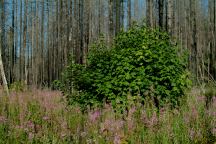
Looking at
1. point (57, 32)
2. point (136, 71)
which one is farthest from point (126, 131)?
point (57, 32)

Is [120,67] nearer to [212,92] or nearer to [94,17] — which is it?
[212,92]

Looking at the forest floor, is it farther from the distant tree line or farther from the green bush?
the distant tree line

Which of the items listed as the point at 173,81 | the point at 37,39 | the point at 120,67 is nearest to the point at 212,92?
the point at 173,81

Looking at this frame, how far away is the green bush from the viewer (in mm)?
7070

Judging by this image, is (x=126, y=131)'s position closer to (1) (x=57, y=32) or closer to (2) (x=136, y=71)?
(2) (x=136, y=71)

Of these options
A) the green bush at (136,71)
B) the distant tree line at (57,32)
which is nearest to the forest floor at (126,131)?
the green bush at (136,71)

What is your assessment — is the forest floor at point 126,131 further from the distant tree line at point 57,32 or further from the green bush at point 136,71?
the distant tree line at point 57,32

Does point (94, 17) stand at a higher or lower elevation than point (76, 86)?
higher

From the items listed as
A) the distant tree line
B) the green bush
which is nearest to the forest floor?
the green bush

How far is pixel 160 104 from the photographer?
6.88m

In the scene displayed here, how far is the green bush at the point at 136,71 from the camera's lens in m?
7.07

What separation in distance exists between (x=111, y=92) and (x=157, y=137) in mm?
2868

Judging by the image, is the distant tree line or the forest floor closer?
the forest floor

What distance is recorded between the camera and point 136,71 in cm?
724
